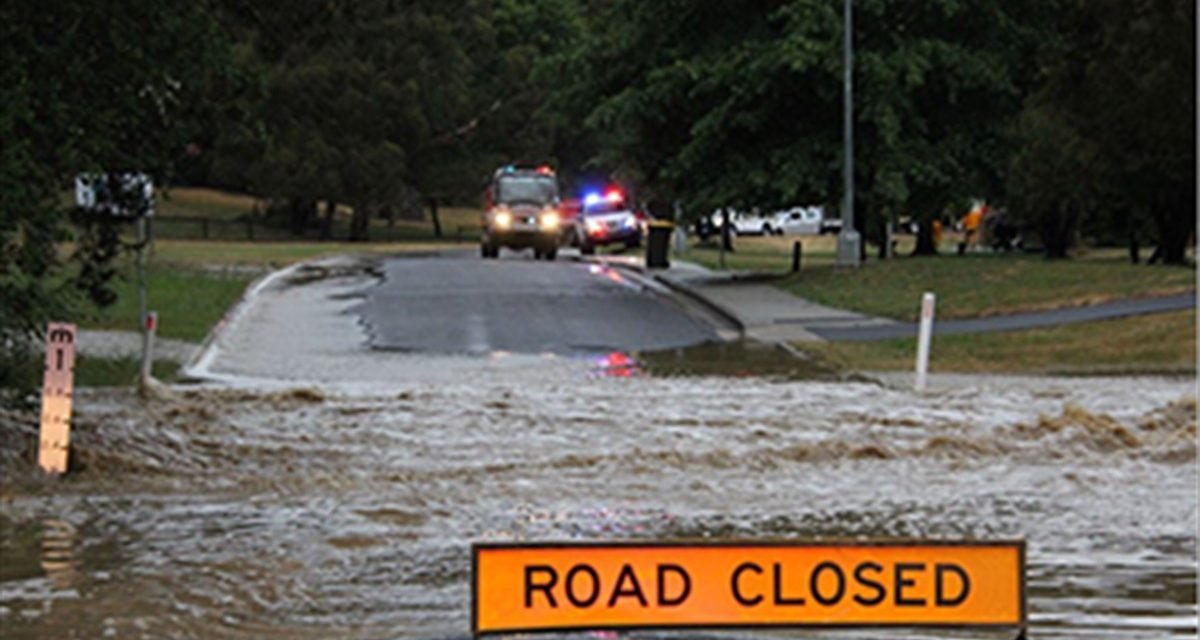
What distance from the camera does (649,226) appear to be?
4806 centimetres

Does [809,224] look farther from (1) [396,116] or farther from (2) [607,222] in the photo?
(2) [607,222]

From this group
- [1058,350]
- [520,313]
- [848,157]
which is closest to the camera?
[1058,350]

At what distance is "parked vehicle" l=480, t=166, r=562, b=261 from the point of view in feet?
178

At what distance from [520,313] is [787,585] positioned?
27646mm

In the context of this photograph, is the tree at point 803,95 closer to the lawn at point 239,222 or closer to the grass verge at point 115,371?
the grass verge at point 115,371

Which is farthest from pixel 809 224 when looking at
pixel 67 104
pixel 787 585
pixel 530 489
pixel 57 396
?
pixel 787 585

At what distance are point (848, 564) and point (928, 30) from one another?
128 feet

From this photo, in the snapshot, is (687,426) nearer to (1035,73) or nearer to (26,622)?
(26,622)

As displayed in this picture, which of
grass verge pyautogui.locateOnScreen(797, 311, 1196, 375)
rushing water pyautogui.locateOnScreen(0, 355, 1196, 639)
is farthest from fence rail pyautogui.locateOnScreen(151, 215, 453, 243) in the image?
rushing water pyautogui.locateOnScreen(0, 355, 1196, 639)

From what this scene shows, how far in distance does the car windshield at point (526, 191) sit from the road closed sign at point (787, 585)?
1934 inches

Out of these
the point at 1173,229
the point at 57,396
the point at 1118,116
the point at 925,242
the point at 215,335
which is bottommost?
the point at 215,335

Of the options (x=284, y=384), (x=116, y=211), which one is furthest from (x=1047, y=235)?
(x=116, y=211)

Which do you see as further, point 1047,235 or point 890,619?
point 1047,235

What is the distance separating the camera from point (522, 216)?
5431 centimetres
